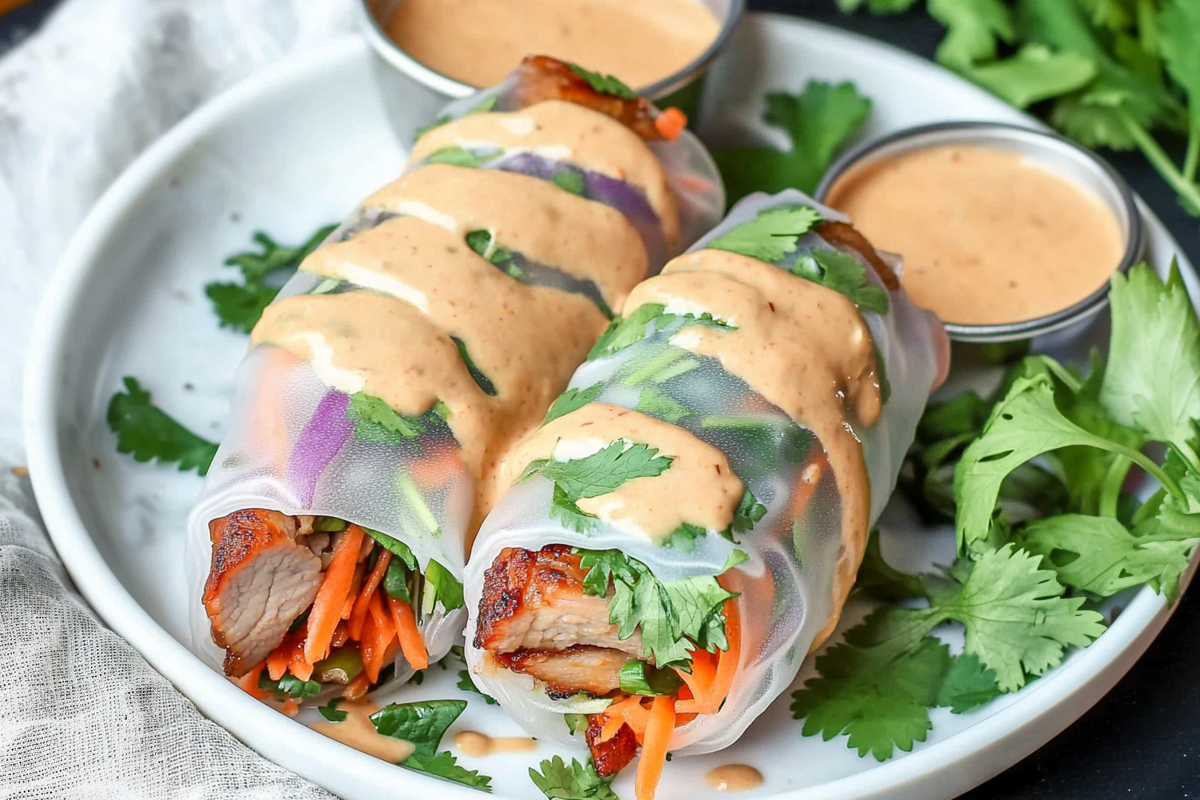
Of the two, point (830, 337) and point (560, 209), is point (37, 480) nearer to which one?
point (560, 209)

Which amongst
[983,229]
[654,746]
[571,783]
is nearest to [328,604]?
[571,783]

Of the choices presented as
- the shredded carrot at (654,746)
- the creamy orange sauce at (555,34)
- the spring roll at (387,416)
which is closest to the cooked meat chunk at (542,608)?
the shredded carrot at (654,746)

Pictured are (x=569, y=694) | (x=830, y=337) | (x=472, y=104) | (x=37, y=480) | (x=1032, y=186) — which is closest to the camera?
(x=569, y=694)

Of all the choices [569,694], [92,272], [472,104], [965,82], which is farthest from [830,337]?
[92,272]

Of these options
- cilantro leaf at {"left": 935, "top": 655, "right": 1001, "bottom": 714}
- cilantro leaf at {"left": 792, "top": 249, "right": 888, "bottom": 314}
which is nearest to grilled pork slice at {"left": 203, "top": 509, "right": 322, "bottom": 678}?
cilantro leaf at {"left": 792, "top": 249, "right": 888, "bottom": 314}

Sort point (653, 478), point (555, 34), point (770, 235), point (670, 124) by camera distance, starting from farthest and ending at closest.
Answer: point (555, 34) → point (670, 124) → point (770, 235) → point (653, 478)

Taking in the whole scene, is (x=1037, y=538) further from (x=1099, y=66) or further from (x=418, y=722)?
(x=1099, y=66)

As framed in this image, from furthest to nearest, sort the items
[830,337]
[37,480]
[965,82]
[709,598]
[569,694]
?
[965,82] → [37,480] → [830,337] → [569,694] → [709,598]

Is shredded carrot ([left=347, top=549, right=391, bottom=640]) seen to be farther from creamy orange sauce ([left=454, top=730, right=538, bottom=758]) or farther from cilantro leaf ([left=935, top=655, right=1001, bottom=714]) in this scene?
cilantro leaf ([left=935, top=655, right=1001, bottom=714])
